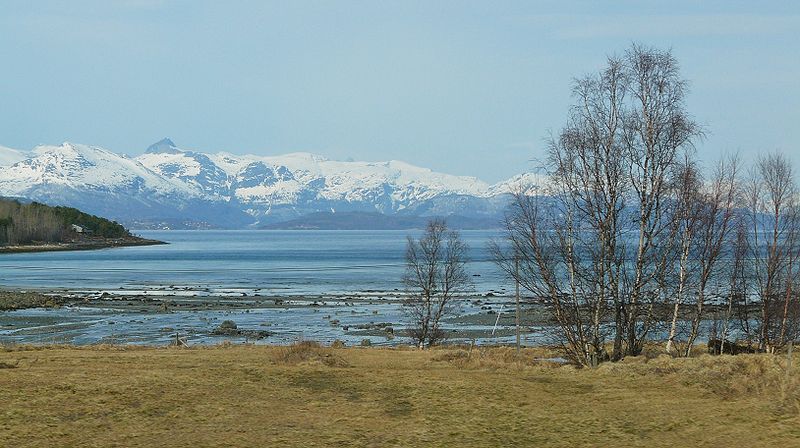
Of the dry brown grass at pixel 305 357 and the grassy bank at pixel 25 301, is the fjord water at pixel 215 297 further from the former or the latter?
the dry brown grass at pixel 305 357

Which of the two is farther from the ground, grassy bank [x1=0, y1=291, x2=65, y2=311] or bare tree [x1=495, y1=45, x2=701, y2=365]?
bare tree [x1=495, y1=45, x2=701, y2=365]

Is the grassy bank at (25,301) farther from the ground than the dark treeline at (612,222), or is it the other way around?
the dark treeline at (612,222)

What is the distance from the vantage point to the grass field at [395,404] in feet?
60.6

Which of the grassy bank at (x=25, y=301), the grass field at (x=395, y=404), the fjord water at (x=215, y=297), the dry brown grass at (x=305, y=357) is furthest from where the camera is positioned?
the grassy bank at (x=25, y=301)

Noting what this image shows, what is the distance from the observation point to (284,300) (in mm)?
91500

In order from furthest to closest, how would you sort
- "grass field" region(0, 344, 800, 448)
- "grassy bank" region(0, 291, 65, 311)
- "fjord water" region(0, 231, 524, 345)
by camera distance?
"grassy bank" region(0, 291, 65, 311), "fjord water" region(0, 231, 524, 345), "grass field" region(0, 344, 800, 448)

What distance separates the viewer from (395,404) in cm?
2183

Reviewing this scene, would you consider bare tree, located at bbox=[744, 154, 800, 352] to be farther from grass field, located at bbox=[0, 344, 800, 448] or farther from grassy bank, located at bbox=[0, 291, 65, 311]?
grassy bank, located at bbox=[0, 291, 65, 311]

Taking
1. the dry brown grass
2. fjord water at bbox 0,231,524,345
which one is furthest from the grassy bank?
the dry brown grass

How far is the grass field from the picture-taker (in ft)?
60.6

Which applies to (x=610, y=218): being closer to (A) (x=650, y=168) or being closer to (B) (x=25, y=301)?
(A) (x=650, y=168)

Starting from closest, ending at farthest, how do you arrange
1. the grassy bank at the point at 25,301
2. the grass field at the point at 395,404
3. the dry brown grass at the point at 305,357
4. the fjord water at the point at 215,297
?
1. the grass field at the point at 395,404
2. the dry brown grass at the point at 305,357
3. the fjord water at the point at 215,297
4. the grassy bank at the point at 25,301

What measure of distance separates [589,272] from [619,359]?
3.12 metres

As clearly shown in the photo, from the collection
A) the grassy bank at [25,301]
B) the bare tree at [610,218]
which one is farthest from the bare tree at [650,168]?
the grassy bank at [25,301]
